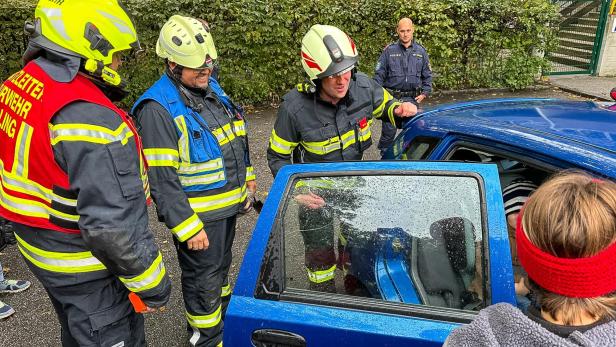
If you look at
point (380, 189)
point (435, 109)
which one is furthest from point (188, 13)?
point (380, 189)

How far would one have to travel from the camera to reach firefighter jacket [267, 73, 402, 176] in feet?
8.79

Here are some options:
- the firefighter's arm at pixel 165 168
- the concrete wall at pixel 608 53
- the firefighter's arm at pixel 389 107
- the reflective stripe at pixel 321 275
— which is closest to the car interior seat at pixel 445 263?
the reflective stripe at pixel 321 275

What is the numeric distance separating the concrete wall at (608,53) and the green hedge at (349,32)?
221 cm

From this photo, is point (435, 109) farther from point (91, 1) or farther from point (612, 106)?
point (91, 1)

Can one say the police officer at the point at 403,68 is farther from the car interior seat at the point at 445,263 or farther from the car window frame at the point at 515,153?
the car interior seat at the point at 445,263

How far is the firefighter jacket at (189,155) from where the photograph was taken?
225cm

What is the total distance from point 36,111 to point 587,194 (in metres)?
1.64

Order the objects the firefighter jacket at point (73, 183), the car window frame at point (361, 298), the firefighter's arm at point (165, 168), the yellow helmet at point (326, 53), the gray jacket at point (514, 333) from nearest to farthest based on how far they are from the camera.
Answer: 1. the gray jacket at point (514, 333)
2. the car window frame at point (361, 298)
3. the firefighter jacket at point (73, 183)
4. the firefighter's arm at point (165, 168)
5. the yellow helmet at point (326, 53)

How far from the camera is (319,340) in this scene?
5.13ft

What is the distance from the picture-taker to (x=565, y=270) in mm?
965

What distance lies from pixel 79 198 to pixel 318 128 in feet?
4.47

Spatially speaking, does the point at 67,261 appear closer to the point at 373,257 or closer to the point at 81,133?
the point at 81,133

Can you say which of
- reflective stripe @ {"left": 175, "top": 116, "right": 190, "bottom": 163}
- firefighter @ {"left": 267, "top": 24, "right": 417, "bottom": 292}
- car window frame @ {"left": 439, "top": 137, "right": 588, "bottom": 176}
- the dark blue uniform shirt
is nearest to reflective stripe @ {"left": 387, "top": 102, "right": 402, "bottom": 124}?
firefighter @ {"left": 267, "top": 24, "right": 417, "bottom": 292}

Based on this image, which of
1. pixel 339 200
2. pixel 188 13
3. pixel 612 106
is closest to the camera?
pixel 339 200
